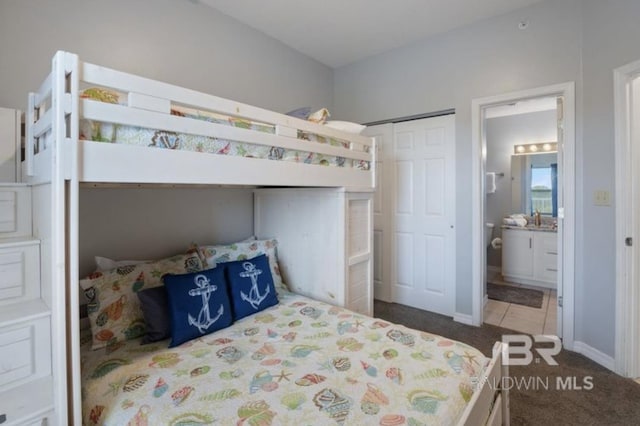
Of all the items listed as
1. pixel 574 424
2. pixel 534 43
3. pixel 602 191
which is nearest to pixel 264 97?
pixel 534 43

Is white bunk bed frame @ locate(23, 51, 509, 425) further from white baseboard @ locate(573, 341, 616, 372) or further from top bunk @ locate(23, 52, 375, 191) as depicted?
white baseboard @ locate(573, 341, 616, 372)

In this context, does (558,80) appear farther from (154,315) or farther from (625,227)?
(154,315)

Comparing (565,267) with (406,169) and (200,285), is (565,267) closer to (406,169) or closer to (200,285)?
(406,169)

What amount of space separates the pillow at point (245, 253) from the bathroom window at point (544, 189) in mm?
3993

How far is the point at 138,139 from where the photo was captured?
1.13 m

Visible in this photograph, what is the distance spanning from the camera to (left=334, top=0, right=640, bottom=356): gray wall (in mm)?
2086

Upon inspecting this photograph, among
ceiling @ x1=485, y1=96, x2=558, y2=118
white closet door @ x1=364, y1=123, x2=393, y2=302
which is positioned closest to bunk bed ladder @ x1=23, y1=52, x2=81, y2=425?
white closet door @ x1=364, y1=123, x2=393, y2=302

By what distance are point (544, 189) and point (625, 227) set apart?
2711mm

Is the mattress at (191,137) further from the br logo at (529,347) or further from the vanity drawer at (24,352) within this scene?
the br logo at (529,347)

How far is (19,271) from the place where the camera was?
3.78 feet

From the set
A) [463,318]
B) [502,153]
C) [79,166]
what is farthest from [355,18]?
[502,153]

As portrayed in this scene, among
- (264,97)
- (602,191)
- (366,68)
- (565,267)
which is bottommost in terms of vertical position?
(565,267)

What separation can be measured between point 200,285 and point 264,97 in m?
1.85

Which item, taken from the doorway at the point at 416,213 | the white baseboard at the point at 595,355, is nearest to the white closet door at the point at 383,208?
the doorway at the point at 416,213
